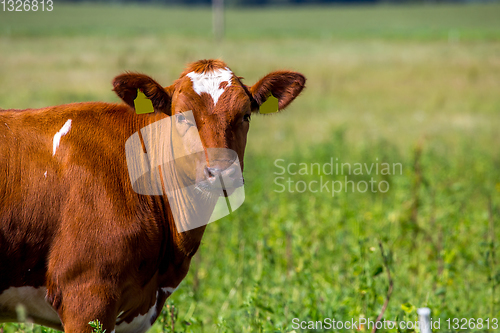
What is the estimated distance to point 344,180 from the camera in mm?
7891

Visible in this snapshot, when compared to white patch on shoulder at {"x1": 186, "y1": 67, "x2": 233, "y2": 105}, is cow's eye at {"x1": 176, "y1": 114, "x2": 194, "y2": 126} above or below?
below

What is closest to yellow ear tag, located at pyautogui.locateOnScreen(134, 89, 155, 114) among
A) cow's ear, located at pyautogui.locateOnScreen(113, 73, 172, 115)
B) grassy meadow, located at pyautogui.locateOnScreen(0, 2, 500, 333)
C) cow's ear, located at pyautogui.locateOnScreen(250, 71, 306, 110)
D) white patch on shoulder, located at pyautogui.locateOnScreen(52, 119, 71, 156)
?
cow's ear, located at pyautogui.locateOnScreen(113, 73, 172, 115)

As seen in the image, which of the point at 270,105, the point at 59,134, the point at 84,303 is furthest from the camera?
the point at 270,105

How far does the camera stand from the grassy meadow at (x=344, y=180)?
4121 mm

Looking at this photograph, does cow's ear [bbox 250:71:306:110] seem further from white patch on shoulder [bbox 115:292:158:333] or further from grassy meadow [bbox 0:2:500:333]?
white patch on shoulder [bbox 115:292:158:333]

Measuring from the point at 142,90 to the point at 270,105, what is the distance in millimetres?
970

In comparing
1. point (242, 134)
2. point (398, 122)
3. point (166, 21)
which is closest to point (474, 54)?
point (398, 122)

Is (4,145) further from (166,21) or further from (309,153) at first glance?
(166,21)

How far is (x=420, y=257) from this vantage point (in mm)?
5426

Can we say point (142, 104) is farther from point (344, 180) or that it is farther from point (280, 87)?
point (344, 180)

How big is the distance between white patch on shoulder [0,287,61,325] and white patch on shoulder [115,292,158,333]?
15.5 inches

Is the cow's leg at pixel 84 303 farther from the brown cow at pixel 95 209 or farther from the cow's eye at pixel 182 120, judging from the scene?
the cow's eye at pixel 182 120

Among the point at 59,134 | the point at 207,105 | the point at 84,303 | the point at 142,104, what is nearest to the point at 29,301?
the point at 84,303

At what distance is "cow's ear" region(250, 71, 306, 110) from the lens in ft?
11.2
